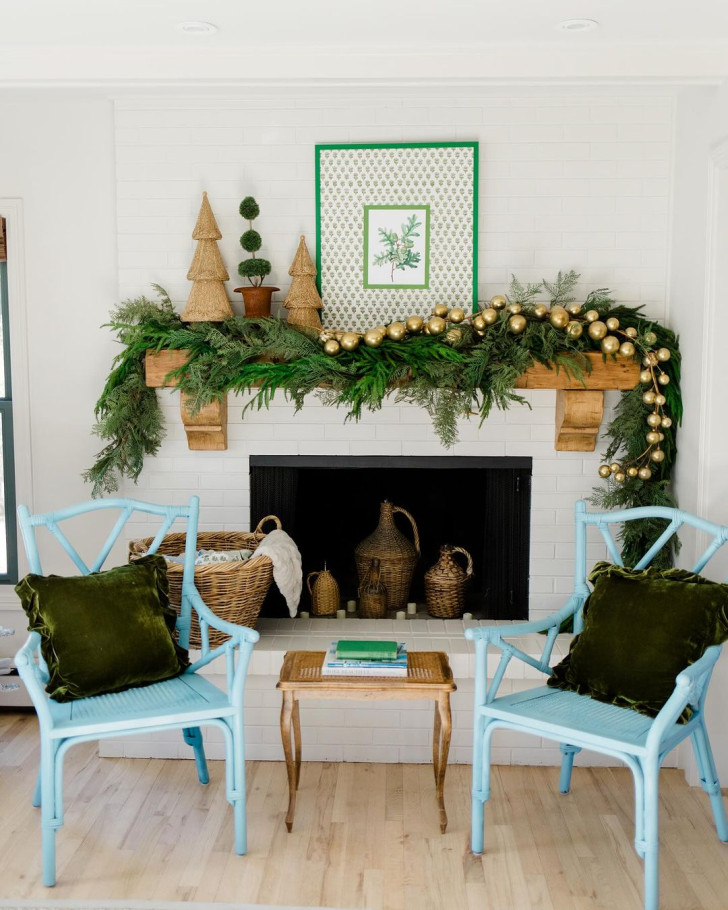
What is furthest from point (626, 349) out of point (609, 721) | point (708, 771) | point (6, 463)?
point (6, 463)

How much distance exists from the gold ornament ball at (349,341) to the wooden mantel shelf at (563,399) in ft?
1.73

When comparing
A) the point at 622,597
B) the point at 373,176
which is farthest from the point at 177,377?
the point at 622,597

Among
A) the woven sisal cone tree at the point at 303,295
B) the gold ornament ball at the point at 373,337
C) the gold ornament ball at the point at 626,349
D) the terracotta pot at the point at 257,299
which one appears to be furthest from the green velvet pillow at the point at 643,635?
the terracotta pot at the point at 257,299

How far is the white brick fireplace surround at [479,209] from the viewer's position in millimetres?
3342

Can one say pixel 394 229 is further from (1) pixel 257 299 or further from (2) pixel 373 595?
(2) pixel 373 595

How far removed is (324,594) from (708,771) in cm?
160

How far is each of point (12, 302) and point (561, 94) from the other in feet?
7.42

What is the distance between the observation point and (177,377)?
10.7 ft

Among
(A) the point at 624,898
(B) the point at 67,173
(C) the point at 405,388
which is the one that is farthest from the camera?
(B) the point at 67,173

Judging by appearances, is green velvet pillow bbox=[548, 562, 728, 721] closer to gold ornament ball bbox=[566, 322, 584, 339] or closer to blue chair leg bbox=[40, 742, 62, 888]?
gold ornament ball bbox=[566, 322, 584, 339]

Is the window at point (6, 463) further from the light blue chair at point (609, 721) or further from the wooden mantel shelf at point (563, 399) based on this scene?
the light blue chair at point (609, 721)

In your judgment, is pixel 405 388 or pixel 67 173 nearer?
pixel 405 388

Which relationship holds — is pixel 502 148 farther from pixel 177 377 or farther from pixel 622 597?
pixel 622 597

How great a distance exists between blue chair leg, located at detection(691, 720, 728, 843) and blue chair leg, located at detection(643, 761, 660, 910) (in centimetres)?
37
